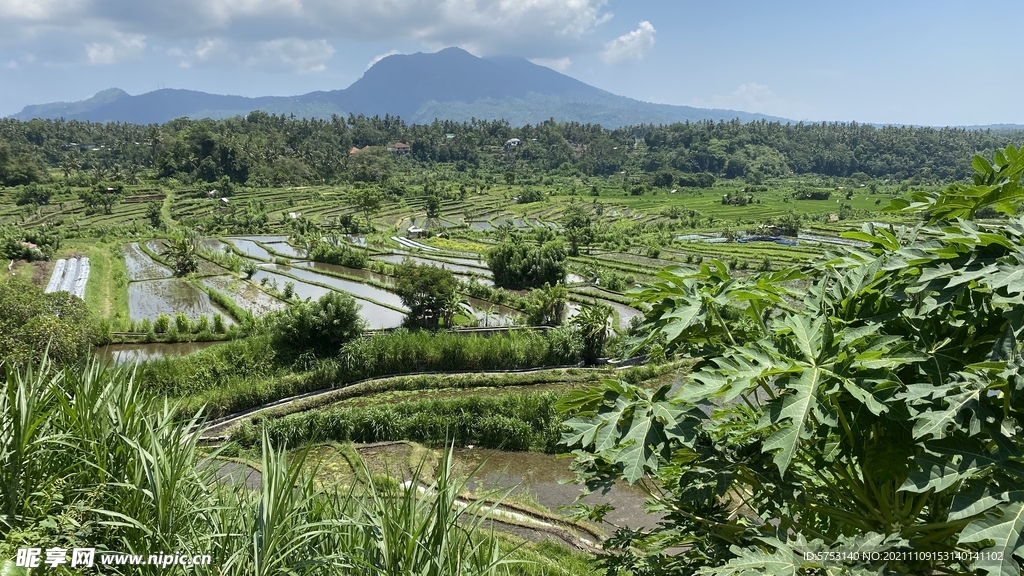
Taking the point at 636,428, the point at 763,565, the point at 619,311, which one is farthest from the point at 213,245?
the point at 763,565

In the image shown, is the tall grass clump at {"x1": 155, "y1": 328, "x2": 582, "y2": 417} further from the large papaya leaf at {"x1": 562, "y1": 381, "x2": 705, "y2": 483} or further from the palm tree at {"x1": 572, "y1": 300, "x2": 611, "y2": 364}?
the large papaya leaf at {"x1": 562, "y1": 381, "x2": 705, "y2": 483}

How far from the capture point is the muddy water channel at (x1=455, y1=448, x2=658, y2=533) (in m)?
13.1

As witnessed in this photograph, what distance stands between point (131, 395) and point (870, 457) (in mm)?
4142

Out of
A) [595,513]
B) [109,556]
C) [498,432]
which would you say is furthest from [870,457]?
[498,432]

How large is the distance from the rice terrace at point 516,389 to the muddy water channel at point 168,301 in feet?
0.94

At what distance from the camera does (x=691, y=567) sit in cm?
315

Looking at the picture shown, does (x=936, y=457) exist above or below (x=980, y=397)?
below

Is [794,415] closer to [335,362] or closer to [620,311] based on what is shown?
[335,362]

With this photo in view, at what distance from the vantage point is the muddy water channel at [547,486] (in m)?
13.1

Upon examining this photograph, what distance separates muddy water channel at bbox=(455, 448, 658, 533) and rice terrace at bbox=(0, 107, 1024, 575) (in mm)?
109

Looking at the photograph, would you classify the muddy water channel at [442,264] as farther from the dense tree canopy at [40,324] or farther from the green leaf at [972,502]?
the green leaf at [972,502]

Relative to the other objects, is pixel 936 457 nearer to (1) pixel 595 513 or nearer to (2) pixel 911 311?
(2) pixel 911 311

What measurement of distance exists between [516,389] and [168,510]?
710 inches

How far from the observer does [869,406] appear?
2131 mm
